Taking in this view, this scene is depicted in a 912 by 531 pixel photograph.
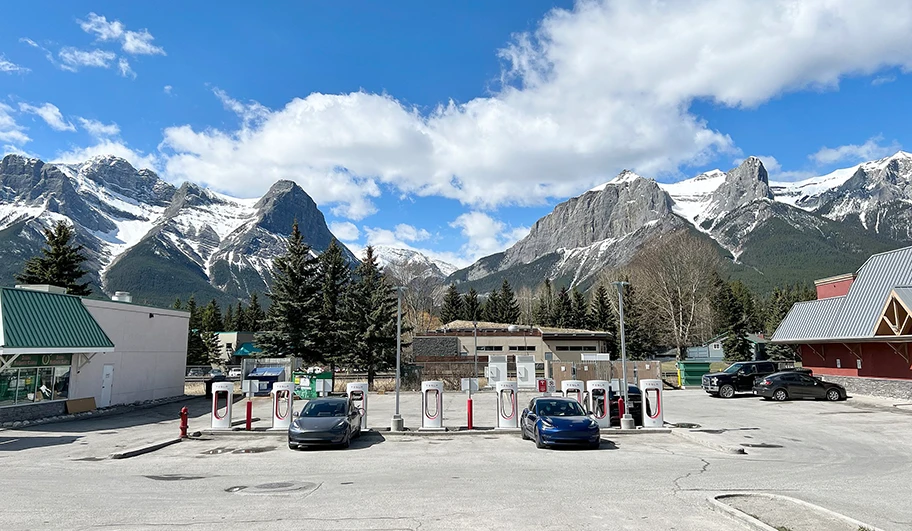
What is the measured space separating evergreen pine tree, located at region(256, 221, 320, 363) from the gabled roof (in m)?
32.9

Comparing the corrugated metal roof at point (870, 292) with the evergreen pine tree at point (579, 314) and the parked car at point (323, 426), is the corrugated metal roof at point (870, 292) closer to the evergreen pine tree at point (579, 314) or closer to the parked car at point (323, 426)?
the parked car at point (323, 426)

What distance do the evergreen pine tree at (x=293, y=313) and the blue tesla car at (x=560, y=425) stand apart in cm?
3046

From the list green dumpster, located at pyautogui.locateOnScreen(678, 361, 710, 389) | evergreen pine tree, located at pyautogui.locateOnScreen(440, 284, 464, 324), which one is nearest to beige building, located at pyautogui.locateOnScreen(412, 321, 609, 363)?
green dumpster, located at pyautogui.locateOnScreen(678, 361, 710, 389)

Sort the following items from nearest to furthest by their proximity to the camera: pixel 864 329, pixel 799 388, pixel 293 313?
pixel 799 388
pixel 864 329
pixel 293 313

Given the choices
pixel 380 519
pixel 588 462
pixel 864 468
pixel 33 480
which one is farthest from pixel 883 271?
pixel 33 480

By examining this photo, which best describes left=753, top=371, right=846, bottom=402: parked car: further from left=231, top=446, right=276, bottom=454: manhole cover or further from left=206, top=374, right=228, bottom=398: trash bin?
left=206, top=374, right=228, bottom=398: trash bin

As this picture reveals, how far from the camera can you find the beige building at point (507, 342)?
182 feet

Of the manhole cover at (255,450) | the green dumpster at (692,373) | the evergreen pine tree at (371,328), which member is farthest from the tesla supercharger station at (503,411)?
the green dumpster at (692,373)

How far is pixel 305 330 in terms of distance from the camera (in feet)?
150

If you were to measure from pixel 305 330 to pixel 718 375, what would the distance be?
29.1m

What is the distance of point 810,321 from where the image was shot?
37.5m

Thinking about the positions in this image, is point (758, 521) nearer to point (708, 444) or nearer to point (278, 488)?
point (278, 488)

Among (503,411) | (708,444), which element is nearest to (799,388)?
(708,444)

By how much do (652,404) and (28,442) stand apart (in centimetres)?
2025
